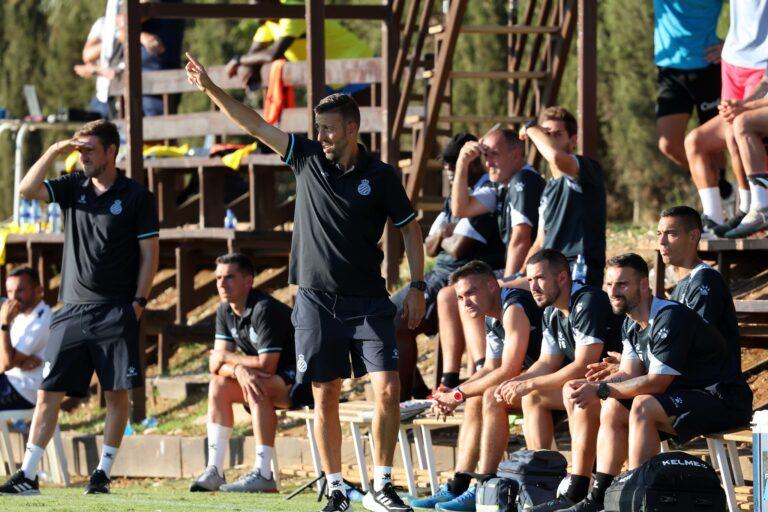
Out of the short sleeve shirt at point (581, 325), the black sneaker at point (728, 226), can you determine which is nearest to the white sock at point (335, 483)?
the short sleeve shirt at point (581, 325)

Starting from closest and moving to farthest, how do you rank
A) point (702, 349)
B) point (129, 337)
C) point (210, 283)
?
point (702, 349) → point (129, 337) → point (210, 283)

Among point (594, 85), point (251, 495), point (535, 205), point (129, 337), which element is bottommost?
point (251, 495)

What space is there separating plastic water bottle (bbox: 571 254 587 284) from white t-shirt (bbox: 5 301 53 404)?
15.6 feet

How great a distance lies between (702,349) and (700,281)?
1.41ft

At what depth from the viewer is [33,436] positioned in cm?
967

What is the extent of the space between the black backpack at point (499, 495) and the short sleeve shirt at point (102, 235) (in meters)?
2.67

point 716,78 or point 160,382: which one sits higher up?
point 716,78

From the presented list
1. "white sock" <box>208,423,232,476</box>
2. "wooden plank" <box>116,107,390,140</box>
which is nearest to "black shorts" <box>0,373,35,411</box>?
"white sock" <box>208,423,232,476</box>

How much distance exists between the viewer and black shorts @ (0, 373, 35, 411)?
489 inches

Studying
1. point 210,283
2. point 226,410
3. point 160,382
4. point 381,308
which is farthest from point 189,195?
point 381,308

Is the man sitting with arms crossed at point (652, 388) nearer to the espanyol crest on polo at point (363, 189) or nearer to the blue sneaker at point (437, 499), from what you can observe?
the blue sneaker at point (437, 499)

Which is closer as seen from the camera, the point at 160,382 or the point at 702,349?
the point at 702,349

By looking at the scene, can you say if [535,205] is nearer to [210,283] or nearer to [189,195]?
[210,283]

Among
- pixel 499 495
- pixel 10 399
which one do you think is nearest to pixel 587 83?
pixel 499 495
